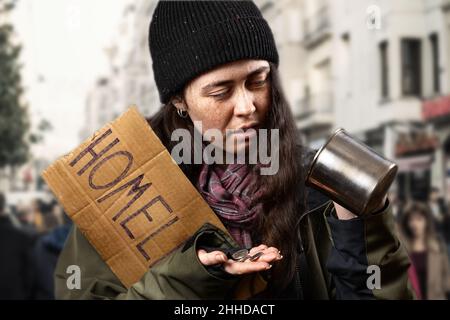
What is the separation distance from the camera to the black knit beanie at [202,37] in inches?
67.1

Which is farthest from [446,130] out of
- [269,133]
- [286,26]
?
[269,133]

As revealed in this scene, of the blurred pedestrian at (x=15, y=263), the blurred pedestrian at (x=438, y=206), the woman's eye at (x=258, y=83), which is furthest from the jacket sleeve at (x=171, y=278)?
the blurred pedestrian at (x=438, y=206)

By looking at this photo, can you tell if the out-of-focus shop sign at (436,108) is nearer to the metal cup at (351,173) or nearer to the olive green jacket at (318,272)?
the olive green jacket at (318,272)

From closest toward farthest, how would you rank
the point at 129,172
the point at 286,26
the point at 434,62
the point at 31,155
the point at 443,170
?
the point at 129,172 < the point at 443,170 < the point at 434,62 < the point at 31,155 < the point at 286,26

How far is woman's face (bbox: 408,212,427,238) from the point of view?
580cm

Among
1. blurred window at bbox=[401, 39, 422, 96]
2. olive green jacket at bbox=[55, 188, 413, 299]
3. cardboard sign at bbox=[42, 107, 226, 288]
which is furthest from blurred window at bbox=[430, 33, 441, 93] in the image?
cardboard sign at bbox=[42, 107, 226, 288]

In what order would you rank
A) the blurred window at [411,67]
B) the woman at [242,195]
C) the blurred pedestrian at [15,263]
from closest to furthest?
1. the woman at [242,195]
2. the blurred pedestrian at [15,263]
3. the blurred window at [411,67]

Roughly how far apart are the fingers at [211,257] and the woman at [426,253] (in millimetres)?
4297

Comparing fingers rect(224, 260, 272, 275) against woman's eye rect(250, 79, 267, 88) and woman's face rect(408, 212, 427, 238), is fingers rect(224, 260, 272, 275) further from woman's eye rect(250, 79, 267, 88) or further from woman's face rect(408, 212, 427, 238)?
woman's face rect(408, 212, 427, 238)

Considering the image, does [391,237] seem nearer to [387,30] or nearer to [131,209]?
[131,209]

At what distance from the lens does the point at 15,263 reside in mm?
5234

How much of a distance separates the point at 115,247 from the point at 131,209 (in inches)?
4.3

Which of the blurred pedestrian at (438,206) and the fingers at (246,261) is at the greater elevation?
the fingers at (246,261)

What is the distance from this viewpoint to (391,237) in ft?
4.85
